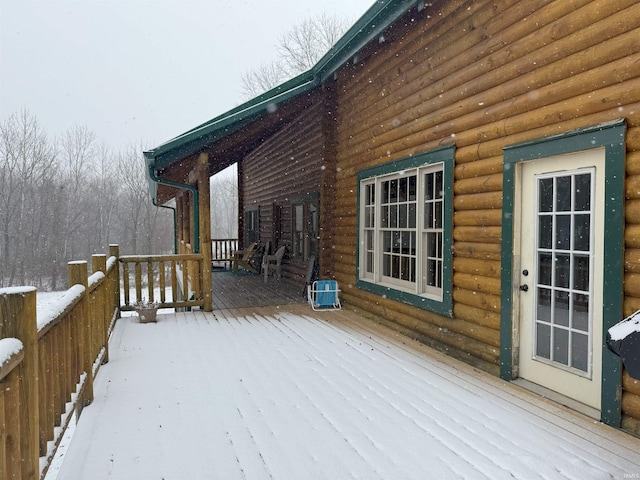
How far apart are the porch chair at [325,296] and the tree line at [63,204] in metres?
22.4

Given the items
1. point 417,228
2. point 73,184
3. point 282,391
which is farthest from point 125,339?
point 73,184

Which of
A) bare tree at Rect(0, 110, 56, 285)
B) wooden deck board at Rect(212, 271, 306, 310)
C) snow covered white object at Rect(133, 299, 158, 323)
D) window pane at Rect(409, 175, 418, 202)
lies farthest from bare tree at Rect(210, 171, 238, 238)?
window pane at Rect(409, 175, 418, 202)

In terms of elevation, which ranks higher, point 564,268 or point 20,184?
point 20,184

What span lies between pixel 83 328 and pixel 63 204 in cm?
2829

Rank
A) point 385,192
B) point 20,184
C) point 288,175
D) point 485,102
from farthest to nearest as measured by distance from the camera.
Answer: point 20,184, point 288,175, point 385,192, point 485,102

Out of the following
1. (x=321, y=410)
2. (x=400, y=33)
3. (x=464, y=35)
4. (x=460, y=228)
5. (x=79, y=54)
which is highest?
(x=79, y=54)

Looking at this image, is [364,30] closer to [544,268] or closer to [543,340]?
[544,268]

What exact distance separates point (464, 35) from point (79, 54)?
591 feet

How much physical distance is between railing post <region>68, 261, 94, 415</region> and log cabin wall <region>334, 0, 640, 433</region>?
3.24 m

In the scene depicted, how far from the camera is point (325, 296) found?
23.5 ft

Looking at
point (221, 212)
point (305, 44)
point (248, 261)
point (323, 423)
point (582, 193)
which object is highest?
point (305, 44)

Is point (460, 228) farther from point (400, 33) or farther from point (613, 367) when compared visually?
point (400, 33)

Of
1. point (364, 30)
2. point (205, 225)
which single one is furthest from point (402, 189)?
point (205, 225)

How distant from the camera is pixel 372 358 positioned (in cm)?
443
